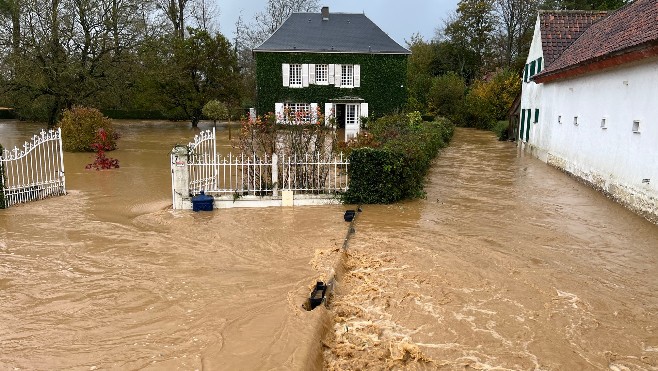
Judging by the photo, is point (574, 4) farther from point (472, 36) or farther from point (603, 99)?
point (603, 99)

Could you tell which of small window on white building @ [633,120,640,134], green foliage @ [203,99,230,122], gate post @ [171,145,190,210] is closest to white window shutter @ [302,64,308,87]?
green foliage @ [203,99,230,122]

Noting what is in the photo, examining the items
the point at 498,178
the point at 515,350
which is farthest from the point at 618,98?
the point at 515,350

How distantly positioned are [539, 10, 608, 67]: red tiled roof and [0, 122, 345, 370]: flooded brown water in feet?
48.1

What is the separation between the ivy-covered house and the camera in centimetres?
3459

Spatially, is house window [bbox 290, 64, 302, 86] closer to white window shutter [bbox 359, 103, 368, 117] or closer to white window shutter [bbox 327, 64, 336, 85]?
white window shutter [bbox 327, 64, 336, 85]

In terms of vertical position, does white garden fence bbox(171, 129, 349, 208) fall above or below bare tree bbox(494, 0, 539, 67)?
below

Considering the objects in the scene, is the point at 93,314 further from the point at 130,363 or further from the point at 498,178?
the point at 498,178

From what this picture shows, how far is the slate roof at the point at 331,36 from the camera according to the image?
3453 centimetres

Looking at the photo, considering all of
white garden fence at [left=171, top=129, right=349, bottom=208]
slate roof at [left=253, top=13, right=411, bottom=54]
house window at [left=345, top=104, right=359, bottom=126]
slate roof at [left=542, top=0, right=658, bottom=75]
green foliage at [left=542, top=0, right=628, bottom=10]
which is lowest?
white garden fence at [left=171, top=129, right=349, bottom=208]

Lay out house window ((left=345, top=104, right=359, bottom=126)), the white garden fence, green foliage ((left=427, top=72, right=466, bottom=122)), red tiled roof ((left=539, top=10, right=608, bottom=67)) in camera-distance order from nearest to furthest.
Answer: the white garden fence, red tiled roof ((left=539, top=10, right=608, bottom=67)), house window ((left=345, top=104, right=359, bottom=126)), green foliage ((left=427, top=72, right=466, bottom=122))

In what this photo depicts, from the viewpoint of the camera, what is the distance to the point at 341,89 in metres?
35.5

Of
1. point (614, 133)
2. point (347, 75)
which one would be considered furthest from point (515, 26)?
point (614, 133)

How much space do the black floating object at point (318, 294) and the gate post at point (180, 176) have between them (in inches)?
238

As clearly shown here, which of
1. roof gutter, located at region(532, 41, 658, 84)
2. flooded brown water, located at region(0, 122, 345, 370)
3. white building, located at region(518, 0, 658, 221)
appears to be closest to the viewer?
flooded brown water, located at region(0, 122, 345, 370)
